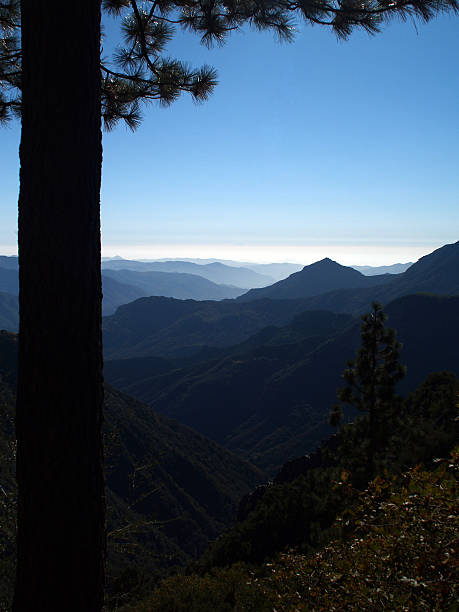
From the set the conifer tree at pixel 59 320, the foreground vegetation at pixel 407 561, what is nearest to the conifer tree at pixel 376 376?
the foreground vegetation at pixel 407 561

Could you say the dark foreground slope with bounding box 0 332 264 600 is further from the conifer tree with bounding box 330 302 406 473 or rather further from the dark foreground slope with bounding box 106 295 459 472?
the conifer tree with bounding box 330 302 406 473

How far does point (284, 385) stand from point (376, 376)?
5620 inches

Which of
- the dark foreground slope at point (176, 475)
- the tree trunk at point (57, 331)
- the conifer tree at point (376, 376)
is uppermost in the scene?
the tree trunk at point (57, 331)

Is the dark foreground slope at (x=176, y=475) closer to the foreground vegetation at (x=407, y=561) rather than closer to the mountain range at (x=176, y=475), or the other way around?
the mountain range at (x=176, y=475)

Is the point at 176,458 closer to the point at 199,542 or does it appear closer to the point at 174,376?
the point at 199,542

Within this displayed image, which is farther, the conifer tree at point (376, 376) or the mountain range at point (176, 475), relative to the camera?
the mountain range at point (176, 475)

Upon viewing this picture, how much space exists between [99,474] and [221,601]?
1506 centimetres

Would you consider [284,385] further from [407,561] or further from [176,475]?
[407,561]

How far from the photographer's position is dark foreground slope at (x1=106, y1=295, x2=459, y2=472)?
134 metres

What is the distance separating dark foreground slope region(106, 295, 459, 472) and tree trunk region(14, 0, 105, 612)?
123 metres

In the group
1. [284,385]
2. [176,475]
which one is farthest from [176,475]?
[284,385]

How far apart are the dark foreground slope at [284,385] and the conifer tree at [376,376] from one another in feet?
349

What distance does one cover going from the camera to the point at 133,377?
196m

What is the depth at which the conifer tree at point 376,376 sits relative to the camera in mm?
18406
